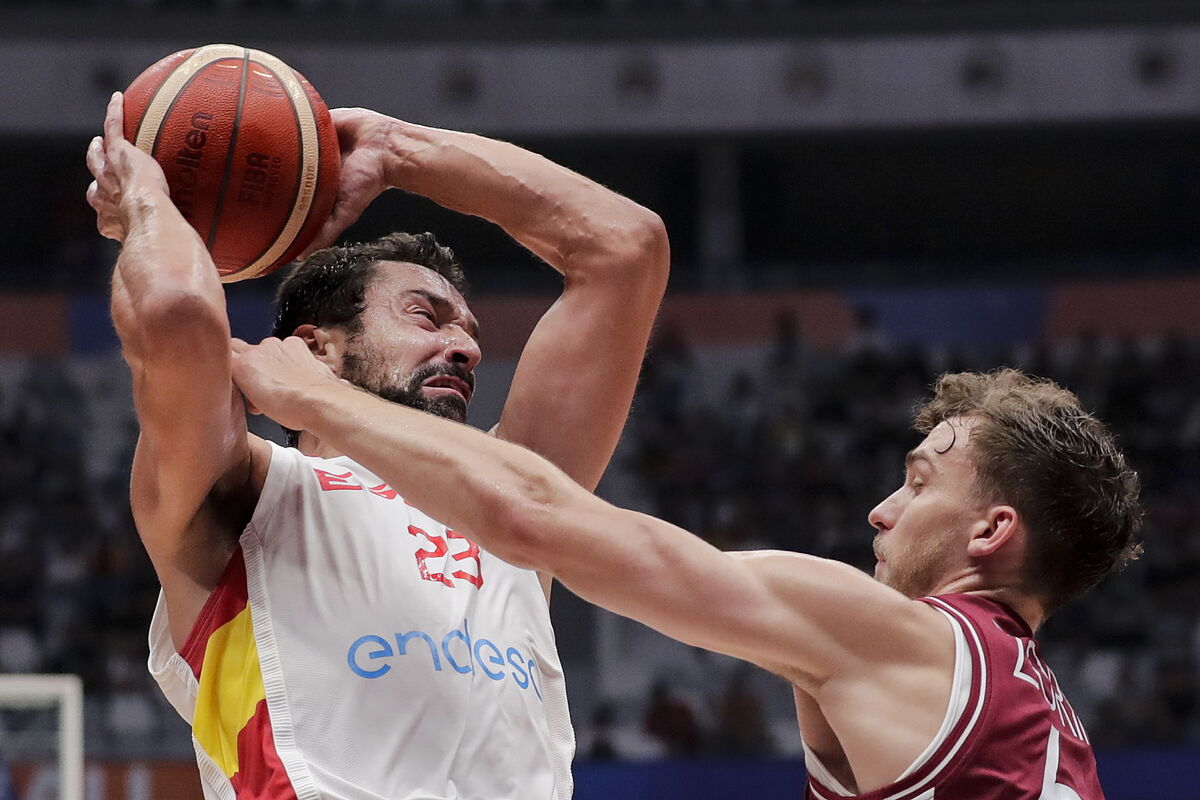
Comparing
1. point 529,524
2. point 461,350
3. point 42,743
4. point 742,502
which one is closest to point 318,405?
point 529,524

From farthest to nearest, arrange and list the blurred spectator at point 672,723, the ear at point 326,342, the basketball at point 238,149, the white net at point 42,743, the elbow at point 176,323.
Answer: the blurred spectator at point 672,723 → the white net at point 42,743 → the ear at point 326,342 → the basketball at point 238,149 → the elbow at point 176,323

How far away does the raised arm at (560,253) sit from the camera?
319 cm

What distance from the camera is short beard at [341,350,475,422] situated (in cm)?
309

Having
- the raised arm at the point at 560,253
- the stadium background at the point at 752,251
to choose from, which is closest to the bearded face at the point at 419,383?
the raised arm at the point at 560,253

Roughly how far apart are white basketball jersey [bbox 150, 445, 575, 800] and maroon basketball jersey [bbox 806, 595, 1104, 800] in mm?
605

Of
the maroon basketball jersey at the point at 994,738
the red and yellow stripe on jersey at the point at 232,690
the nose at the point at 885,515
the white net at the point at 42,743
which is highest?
the nose at the point at 885,515

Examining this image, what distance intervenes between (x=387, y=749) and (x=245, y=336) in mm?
10962

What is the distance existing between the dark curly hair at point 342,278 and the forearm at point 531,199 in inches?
6.8

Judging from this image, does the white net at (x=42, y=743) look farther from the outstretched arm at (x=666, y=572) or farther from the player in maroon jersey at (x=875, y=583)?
the outstretched arm at (x=666, y=572)

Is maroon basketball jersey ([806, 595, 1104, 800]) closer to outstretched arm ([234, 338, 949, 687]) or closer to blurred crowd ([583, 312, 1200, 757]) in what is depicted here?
outstretched arm ([234, 338, 949, 687])

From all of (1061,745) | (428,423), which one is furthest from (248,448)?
(1061,745)

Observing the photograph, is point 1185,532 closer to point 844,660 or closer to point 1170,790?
point 1170,790

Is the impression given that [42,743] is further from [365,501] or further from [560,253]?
[560,253]

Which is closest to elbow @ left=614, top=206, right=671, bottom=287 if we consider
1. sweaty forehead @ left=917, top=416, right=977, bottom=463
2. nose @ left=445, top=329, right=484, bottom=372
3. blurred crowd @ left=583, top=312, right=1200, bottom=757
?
nose @ left=445, top=329, right=484, bottom=372
